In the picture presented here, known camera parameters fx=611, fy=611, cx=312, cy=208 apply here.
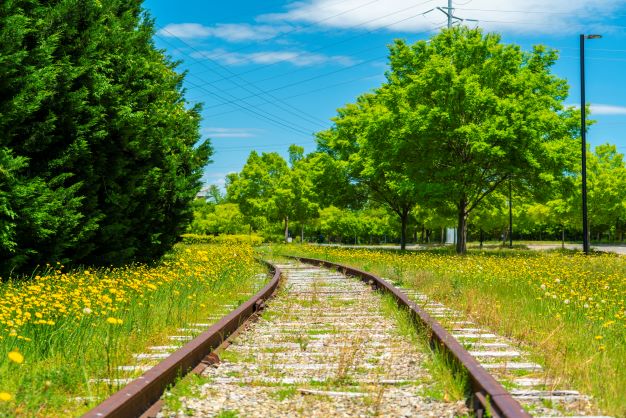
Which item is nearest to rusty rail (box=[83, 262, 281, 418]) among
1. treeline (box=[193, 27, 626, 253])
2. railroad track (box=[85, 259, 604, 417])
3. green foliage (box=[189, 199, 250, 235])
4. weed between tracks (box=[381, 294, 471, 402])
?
railroad track (box=[85, 259, 604, 417])

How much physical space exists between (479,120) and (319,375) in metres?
23.8

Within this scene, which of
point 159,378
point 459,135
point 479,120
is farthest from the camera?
point 479,120

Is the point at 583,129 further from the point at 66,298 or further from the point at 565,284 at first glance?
the point at 66,298

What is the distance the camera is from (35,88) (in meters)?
9.88

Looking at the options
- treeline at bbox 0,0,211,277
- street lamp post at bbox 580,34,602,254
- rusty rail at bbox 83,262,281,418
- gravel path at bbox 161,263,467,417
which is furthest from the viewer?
street lamp post at bbox 580,34,602,254

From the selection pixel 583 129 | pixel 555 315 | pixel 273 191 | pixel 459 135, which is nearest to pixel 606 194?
pixel 583 129

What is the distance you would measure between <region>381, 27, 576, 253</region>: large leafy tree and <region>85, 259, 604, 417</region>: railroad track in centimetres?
1805

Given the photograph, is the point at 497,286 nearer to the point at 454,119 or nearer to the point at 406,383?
the point at 406,383

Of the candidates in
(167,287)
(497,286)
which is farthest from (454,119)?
(167,287)

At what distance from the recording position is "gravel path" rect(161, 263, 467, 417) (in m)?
4.57

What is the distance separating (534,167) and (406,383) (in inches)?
906

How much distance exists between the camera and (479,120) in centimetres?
2761

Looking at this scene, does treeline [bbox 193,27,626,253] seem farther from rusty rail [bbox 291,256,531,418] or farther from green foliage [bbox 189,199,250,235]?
green foliage [bbox 189,199,250,235]

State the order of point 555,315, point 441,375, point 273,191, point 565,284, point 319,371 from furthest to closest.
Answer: point 273,191, point 565,284, point 555,315, point 319,371, point 441,375
